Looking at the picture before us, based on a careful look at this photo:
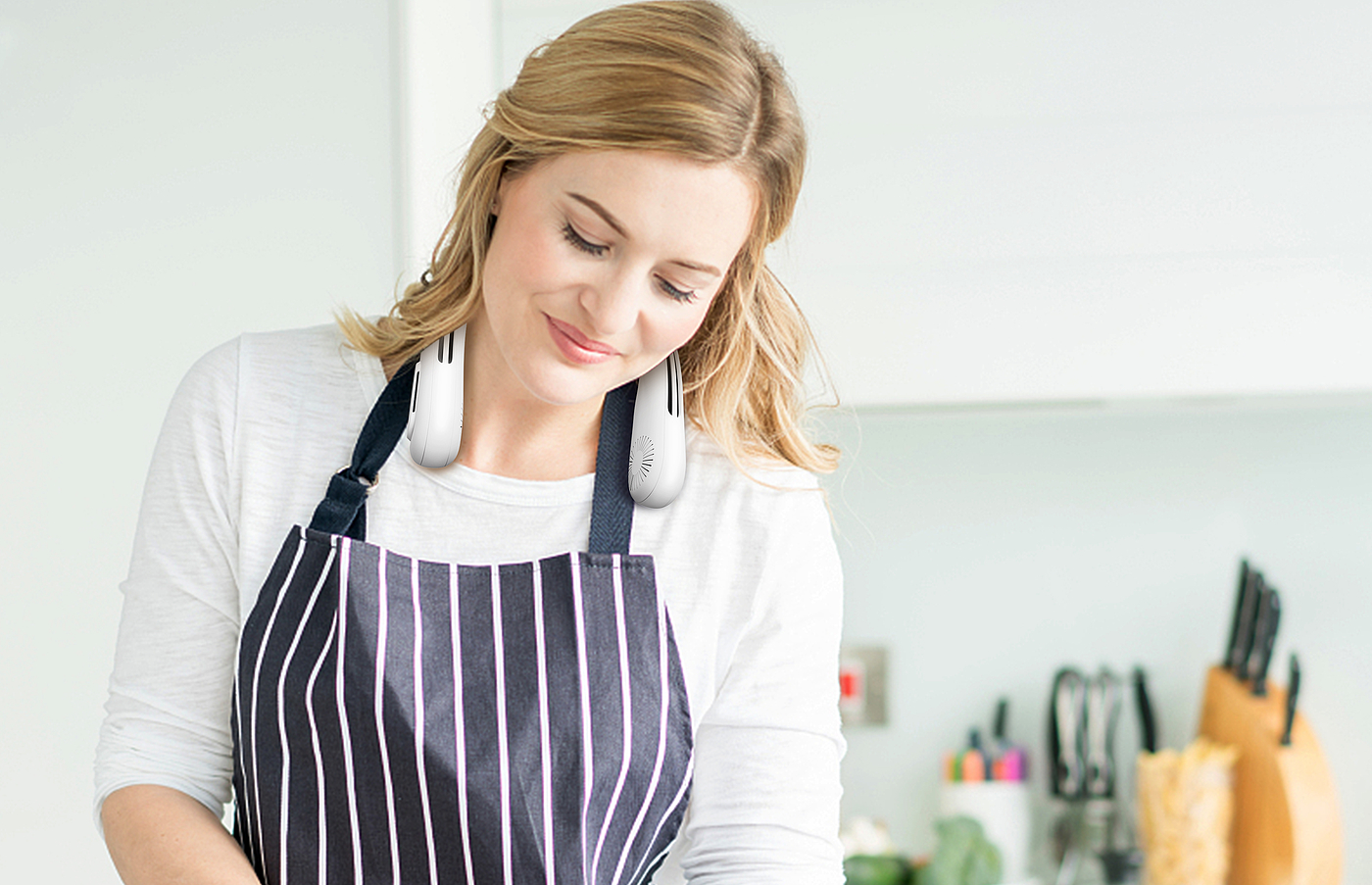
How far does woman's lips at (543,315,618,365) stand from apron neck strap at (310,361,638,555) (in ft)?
0.42

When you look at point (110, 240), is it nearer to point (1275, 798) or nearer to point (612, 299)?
point (612, 299)

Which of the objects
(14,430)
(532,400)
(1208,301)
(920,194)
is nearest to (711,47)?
(532,400)

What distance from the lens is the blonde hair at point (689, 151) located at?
80 centimetres

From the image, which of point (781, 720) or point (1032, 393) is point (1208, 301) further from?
point (781, 720)

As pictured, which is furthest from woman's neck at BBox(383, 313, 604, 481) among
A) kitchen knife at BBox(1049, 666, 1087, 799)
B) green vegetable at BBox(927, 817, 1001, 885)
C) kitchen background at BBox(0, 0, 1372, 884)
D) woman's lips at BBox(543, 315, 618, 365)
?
kitchen knife at BBox(1049, 666, 1087, 799)

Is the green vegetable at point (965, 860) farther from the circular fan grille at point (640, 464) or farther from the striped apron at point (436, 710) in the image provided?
the circular fan grille at point (640, 464)

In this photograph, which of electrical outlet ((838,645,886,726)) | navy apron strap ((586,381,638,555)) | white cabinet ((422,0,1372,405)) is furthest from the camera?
electrical outlet ((838,645,886,726))

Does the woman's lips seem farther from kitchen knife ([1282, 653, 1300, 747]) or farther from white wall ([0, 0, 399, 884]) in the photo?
kitchen knife ([1282, 653, 1300, 747])

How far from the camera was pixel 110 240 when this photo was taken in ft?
4.82

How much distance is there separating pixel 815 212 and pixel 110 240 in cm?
87

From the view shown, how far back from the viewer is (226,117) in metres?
1.47

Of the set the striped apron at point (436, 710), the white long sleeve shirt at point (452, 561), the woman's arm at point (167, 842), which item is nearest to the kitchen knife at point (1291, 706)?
the white long sleeve shirt at point (452, 561)

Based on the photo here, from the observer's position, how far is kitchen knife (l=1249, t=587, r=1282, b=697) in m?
1.66

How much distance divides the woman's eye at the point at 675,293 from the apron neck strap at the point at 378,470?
154 mm
